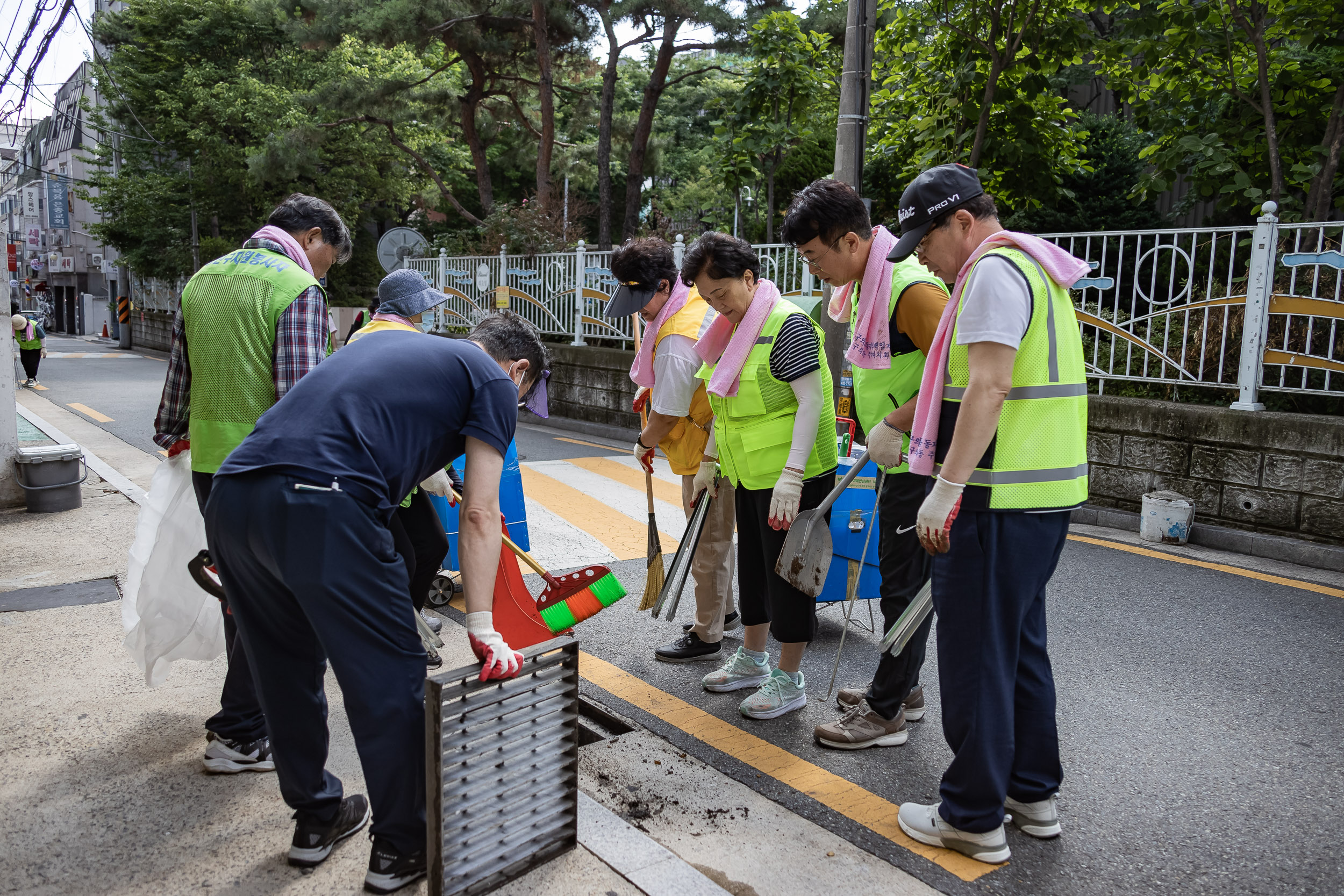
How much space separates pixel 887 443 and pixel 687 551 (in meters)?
1.26

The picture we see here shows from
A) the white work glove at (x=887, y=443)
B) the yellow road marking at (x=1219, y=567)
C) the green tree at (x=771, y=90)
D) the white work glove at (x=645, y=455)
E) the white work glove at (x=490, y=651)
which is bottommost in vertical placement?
the yellow road marking at (x=1219, y=567)

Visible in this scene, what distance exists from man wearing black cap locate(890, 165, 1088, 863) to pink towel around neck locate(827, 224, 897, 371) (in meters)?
0.41

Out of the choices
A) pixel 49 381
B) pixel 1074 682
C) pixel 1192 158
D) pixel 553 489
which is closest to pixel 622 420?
pixel 553 489

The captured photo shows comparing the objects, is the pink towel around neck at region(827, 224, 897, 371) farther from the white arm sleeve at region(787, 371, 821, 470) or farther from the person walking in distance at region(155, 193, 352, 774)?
the person walking in distance at region(155, 193, 352, 774)

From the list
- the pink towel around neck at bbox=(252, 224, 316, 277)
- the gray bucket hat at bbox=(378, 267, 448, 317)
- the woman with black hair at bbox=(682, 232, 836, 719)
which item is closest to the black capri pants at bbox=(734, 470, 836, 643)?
the woman with black hair at bbox=(682, 232, 836, 719)

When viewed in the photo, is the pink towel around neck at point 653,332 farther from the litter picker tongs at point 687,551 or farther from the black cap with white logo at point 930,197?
the black cap with white logo at point 930,197

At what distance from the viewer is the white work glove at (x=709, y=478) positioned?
394 cm

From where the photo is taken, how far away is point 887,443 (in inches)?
118

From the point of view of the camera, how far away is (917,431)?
104 inches

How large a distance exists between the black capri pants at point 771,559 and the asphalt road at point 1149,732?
1.27 feet

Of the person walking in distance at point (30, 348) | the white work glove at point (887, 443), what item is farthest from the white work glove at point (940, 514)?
the person walking in distance at point (30, 348)

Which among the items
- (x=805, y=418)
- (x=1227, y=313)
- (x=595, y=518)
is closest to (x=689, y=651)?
(x=805, y=418)

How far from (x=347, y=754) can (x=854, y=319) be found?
220 cm

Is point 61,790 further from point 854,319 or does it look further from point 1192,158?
point 1192,158
